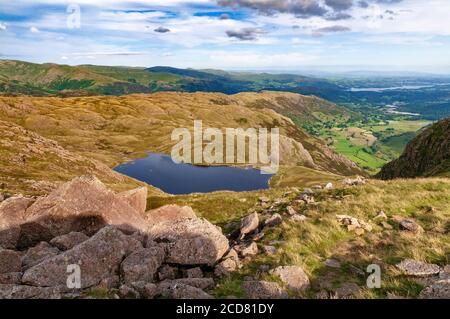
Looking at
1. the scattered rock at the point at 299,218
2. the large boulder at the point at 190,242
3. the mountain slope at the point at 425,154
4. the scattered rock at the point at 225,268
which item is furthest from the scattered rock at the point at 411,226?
the mountain slope at the point at 425,154

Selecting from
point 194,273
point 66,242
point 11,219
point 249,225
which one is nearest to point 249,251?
point 194,273

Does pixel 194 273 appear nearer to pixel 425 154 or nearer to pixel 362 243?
pixel 362 243

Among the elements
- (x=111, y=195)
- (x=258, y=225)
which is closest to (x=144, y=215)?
(x=111, y=195)

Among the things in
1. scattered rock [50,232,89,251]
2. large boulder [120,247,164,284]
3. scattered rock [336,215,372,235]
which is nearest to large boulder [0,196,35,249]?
scattered rock [50,232,89,251]

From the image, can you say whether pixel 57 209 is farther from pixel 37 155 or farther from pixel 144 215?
pixel 37 155

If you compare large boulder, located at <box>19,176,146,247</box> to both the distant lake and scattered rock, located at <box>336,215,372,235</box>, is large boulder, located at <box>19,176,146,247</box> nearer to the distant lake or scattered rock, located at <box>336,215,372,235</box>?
scattered rock, located at <box>336,215,372,235</box>

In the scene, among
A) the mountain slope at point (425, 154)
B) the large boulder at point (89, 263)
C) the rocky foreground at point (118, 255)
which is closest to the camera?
the rocky foreground at point (118, 255)

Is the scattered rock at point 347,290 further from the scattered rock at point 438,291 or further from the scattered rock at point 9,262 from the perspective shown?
the scattered rock at point 9,262
